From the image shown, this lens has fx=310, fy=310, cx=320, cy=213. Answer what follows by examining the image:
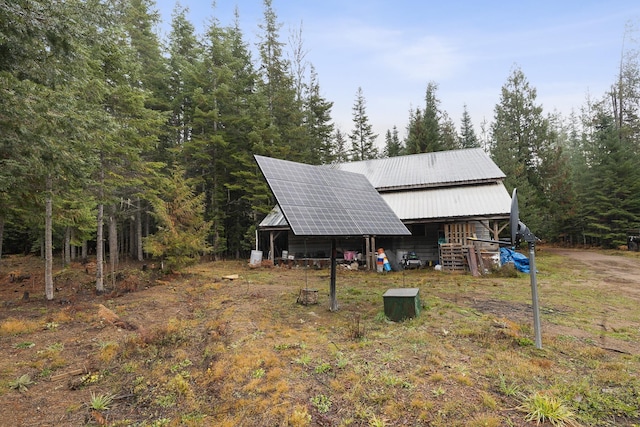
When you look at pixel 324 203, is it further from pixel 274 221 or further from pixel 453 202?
pixel 453 202

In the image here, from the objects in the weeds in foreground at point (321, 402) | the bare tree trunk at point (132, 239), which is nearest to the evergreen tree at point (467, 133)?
the bare tree trunk at point (132, 239)

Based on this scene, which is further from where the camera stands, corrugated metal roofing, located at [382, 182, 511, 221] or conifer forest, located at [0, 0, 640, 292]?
corrugated metal roofing, located at [382, 182, 511, 221]

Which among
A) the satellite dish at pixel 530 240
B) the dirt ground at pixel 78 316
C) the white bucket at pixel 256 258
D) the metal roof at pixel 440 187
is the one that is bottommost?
the dirt ground at pixel 78 316

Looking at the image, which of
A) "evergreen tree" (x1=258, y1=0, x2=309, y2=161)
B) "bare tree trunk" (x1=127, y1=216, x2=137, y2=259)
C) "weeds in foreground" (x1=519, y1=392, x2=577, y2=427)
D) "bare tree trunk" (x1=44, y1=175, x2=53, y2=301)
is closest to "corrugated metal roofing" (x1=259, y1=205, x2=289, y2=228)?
"evergreen tree" (x1=258, y1=0, x2=309, y2=161)

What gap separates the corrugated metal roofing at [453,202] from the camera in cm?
1485

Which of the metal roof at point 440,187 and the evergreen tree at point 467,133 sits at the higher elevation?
the evergreen tree at point 467,133

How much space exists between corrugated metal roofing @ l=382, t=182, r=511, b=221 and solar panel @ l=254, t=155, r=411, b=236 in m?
6.99

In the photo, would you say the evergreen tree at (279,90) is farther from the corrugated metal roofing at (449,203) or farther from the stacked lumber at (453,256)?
the stacked lumber at (453,256)

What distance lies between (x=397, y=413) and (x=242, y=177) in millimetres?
19628

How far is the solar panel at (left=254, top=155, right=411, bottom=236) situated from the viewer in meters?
6.98

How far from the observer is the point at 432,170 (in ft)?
64.6

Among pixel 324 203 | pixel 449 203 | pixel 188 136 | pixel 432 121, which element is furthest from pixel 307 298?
pixel 432 121

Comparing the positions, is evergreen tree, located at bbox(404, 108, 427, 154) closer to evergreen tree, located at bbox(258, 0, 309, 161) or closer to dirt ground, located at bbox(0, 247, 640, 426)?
evergreen tree, located at bbox(258, 0, 309, 161)

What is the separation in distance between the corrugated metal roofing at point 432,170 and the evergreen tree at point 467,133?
19831 millimetres
